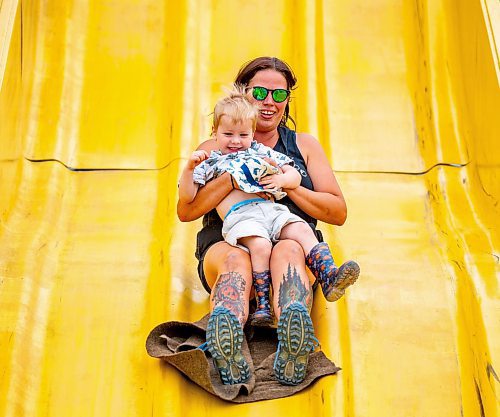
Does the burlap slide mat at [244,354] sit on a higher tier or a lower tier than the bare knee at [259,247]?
lower

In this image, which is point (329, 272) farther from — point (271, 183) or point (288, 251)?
point (271, 183)

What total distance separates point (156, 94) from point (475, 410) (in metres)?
1.64

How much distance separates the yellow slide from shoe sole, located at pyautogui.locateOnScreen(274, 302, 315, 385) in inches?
2.4

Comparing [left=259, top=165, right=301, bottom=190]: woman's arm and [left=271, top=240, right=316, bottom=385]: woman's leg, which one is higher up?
[left=259, top=165, right=301, bottom=190]: woman's arm

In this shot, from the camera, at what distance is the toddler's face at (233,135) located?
225 centimetres

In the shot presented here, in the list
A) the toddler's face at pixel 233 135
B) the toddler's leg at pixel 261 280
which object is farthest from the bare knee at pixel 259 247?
the toddler's face at pixel 233 135

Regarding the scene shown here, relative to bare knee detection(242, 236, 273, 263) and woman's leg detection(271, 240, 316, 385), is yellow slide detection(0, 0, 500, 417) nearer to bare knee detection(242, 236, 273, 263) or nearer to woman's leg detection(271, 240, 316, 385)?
woman's leg detection(271, 240, 316, 385)

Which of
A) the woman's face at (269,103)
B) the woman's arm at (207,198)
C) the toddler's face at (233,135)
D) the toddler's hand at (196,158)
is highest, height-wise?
the woman's face at (269,103)

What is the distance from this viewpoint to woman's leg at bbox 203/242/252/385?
6.35 ft

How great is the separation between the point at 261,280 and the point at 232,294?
0.27ft

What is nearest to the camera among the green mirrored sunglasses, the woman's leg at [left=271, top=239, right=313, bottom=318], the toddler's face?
the woman's leg at [left=271, top=239, right=313, bottom=318]

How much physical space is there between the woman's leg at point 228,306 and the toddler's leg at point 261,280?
17mm

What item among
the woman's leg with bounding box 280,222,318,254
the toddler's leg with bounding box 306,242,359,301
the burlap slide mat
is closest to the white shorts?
the woman's leg with bounding box 280,222,318,254

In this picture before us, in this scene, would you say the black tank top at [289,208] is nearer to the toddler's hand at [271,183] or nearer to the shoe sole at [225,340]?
the toddler's hand at [271,183]
